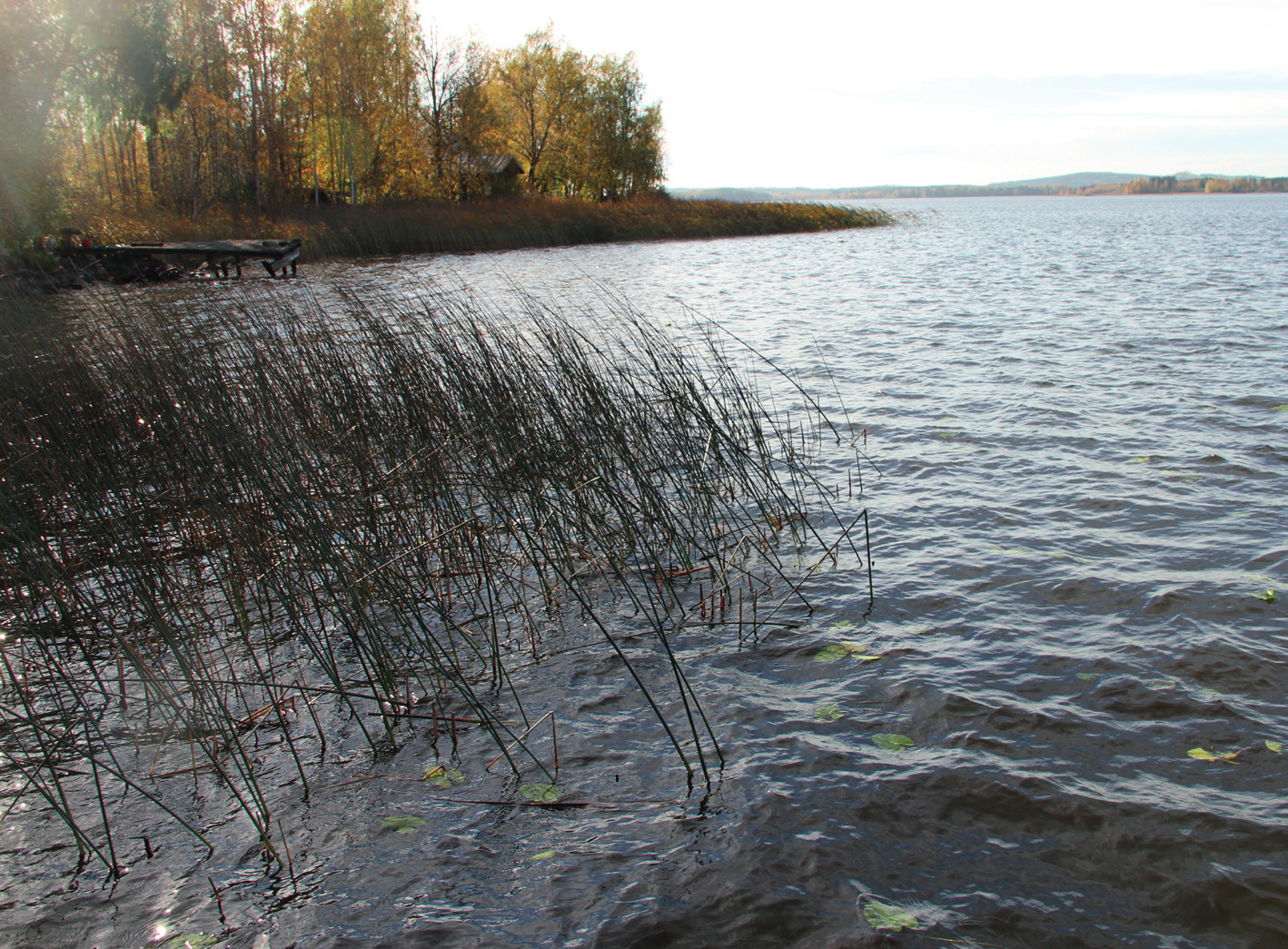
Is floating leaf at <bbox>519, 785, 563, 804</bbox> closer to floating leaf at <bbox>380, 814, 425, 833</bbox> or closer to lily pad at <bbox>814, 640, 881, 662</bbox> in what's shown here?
floating leaf at <bbox>380, 814, 425, 833</bbox>

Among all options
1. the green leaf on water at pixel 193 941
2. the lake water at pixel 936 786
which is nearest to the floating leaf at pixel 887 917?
the lake water at pixel 936 786

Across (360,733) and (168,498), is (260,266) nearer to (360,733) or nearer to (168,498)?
(168,498)

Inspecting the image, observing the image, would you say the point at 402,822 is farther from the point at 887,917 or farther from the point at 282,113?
the point at 282,113

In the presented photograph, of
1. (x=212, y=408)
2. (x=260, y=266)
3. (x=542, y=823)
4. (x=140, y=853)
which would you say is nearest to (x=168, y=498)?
(x=212, y=408)

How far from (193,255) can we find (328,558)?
2032 cm

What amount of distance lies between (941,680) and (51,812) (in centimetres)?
362

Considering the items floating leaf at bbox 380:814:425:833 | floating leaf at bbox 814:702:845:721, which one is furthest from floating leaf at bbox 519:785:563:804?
floating leaf at bbox 814:702:845:721

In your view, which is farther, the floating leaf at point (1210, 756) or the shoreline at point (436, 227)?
the shoreline at point (436, 227)

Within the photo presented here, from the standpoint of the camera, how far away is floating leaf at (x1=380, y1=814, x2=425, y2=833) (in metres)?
2.77

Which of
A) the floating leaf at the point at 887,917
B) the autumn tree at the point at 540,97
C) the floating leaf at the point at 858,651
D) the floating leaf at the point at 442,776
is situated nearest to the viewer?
the floating leaf at the point at 887,917

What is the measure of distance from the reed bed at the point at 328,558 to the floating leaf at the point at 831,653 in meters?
0.39

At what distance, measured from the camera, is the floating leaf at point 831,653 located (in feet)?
12.8

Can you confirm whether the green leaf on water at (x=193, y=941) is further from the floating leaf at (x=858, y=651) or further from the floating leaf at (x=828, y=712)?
the floating leaf at (x=858, y=651)

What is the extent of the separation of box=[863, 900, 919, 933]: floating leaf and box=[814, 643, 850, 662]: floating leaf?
1.53 m
